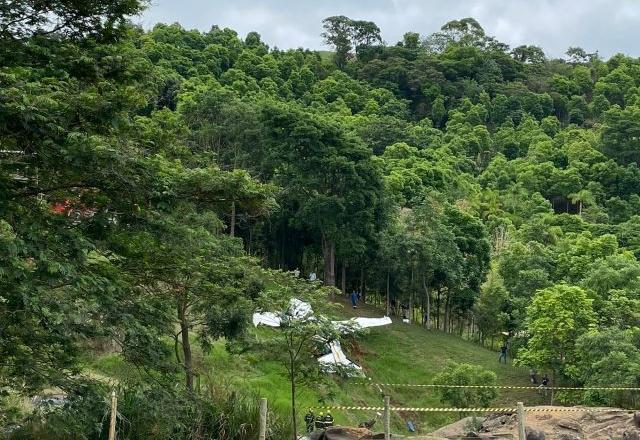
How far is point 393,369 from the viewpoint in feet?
90.8

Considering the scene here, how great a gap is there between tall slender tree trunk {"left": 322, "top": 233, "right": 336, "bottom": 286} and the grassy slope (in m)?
1.59

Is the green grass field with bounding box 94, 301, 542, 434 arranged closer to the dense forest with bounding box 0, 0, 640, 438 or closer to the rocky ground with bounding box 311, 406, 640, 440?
the dense forest with bounding box 0, 0, 640, 438

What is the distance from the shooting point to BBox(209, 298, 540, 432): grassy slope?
19.7 m

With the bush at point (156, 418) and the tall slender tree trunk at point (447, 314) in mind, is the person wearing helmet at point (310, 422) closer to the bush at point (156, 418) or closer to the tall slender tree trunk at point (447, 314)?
the bush at point (156, 418)

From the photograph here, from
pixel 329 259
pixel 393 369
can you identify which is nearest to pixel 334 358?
pixel 393 369

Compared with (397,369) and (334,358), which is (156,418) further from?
(397,369)

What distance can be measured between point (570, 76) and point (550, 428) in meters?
88.5

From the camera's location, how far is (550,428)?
14.1 meters

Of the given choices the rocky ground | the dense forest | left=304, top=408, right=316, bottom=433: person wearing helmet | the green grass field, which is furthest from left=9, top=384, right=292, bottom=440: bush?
the green grass field

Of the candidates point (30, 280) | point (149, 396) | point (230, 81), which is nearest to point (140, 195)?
point (30, 280)

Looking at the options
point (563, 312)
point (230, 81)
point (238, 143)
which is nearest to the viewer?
point (563, 312)

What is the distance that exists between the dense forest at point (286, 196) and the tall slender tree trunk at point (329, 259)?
0.20 metres

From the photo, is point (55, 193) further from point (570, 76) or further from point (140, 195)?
point (570, 76)

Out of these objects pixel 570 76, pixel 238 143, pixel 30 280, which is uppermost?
pixel 570 76
